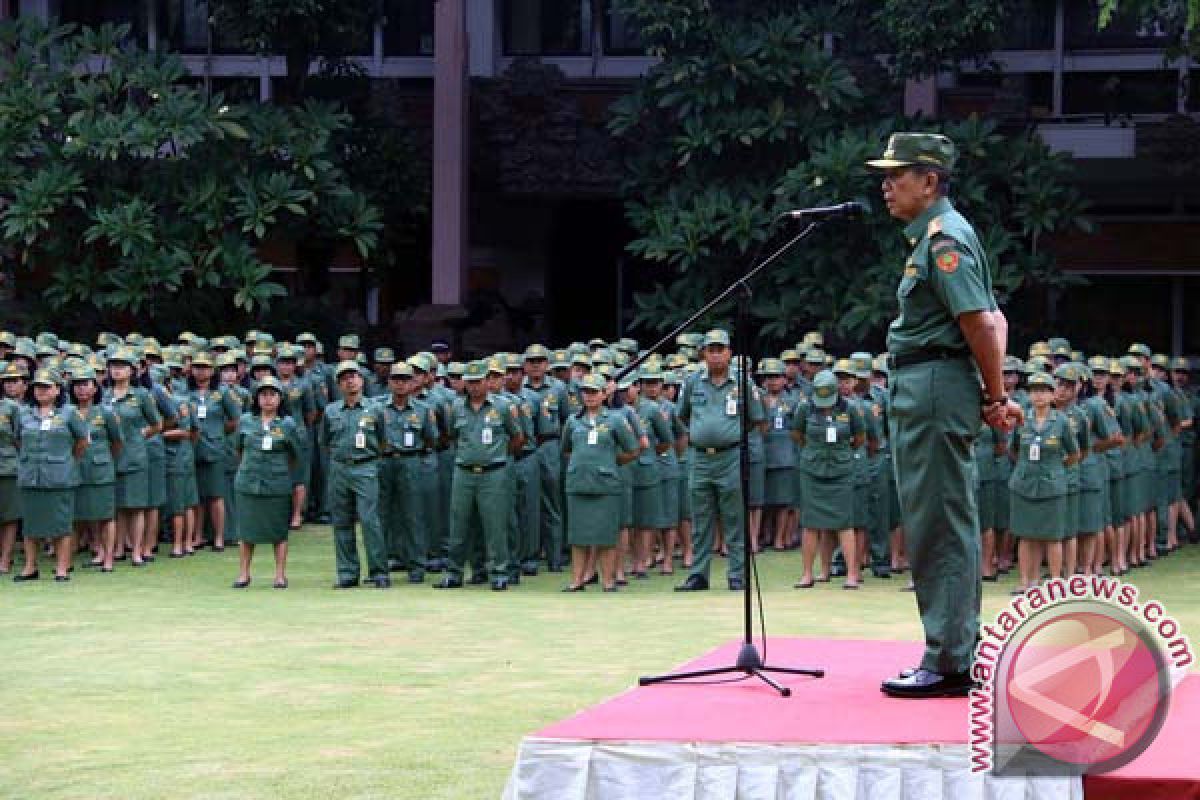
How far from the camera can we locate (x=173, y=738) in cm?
930

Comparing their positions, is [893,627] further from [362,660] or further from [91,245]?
[91,245]

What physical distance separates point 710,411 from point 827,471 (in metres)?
1.11

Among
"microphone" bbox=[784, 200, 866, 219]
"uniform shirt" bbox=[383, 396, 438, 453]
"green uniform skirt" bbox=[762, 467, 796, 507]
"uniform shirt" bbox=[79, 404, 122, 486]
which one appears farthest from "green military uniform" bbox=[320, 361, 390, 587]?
"microphone" bbox=[784, 200, 866, 219]

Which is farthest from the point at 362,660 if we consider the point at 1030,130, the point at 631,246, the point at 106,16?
the point at 106,16

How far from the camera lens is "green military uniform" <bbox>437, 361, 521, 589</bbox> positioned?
15836mm

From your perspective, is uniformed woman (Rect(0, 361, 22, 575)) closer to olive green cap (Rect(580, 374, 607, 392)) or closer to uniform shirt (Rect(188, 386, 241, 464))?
uniform shirt (Rect(188, 386, 241, 464))

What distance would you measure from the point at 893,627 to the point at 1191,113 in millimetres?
14262

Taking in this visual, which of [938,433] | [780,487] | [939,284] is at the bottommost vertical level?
[780,487]

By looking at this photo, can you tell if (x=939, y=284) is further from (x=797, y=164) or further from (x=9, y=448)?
(x=797, y=164)

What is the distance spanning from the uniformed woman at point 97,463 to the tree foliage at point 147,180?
6569 millimetres

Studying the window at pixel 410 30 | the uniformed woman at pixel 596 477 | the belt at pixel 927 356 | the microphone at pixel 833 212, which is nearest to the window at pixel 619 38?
the window at pixel 410 30

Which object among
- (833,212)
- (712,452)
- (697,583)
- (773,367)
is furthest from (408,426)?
(833,212)

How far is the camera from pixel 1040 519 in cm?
1549

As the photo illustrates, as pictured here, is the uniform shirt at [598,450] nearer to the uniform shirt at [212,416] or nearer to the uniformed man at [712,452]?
the uniformed man at [712,452]
